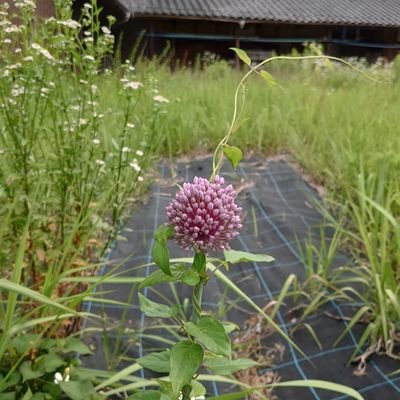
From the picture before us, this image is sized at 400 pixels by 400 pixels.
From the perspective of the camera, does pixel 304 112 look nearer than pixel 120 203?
No

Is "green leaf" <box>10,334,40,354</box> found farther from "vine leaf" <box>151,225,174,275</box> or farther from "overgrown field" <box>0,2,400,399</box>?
"vine leaf" <box>151,225,174,275</box>

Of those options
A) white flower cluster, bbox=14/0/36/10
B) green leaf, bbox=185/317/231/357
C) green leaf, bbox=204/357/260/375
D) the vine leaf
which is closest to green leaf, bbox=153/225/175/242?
the vine leaf

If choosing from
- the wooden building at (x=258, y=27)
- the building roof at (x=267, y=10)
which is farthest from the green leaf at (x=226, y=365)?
the wooden building at (x=258, y=27)

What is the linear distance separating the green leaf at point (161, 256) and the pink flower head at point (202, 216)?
25 millimetres

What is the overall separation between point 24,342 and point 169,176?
222 centimetres

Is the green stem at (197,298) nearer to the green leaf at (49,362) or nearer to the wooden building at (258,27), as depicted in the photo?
the green leaf at (49,362)

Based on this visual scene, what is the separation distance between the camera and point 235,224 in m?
0.69

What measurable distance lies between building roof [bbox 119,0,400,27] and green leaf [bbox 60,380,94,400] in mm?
8151

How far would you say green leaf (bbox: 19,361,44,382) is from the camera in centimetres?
119

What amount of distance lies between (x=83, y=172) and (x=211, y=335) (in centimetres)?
130

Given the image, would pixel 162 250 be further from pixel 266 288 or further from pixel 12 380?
pixel 266 288

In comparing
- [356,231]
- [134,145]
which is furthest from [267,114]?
[356,231]

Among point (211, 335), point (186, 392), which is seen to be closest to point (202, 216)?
point (211, 335)

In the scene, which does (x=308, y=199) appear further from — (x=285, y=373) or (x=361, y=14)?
(x=361, y=14)
